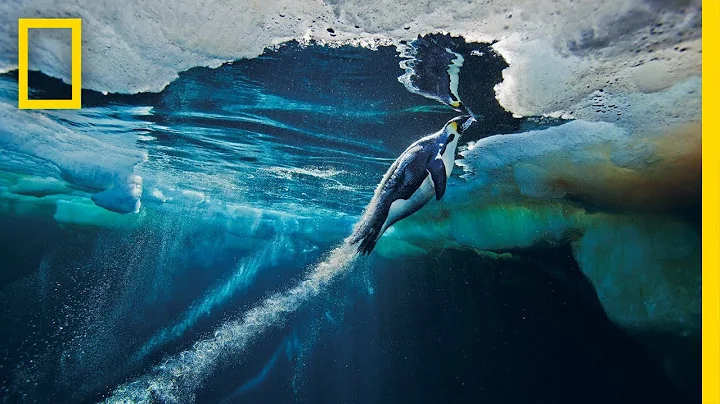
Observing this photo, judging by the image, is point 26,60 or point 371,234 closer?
point 371,234

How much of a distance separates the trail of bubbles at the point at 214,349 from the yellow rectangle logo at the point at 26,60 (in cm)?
676

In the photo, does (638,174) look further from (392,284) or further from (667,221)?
(392,284)

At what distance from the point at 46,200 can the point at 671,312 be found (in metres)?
32.3

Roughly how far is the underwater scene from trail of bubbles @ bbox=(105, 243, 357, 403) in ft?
0.57

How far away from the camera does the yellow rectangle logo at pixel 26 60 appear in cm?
645

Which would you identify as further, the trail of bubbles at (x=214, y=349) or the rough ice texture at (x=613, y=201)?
the trail of bubbles at (x=214, y=349)

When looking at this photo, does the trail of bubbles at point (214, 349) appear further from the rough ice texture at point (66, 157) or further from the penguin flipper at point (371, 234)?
the rough ice texture at point (66, 157)

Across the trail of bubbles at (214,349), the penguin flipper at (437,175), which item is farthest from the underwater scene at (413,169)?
the trail of bubbles at (214,349)

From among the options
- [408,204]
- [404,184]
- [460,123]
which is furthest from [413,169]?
[460,123]

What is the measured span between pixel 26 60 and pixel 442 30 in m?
8.65

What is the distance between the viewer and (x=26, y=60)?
25.7ft

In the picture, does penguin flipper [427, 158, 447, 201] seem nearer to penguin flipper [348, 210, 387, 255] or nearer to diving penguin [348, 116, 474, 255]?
diving penguin [348, 116, 474, 255]

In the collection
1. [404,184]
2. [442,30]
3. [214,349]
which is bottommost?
[214,349]

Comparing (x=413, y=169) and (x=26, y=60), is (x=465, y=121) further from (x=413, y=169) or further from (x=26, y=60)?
(x=26, y=60)
